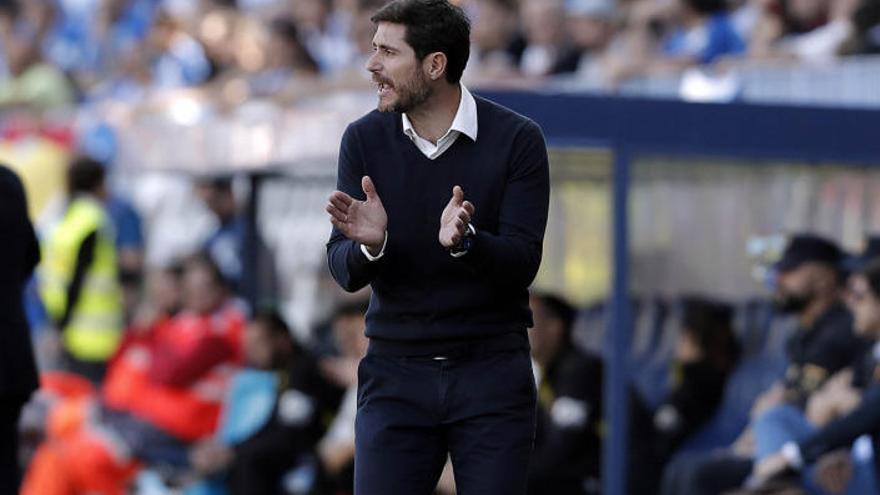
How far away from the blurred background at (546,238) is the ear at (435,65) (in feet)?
9.86

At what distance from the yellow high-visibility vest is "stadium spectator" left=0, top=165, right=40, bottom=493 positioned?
15.1 ft

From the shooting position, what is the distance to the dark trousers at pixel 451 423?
5414 mm

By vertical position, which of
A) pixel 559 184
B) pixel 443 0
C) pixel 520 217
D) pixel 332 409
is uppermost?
pixel 443 0

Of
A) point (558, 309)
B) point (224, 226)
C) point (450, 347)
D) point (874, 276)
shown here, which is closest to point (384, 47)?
point (450, 347)

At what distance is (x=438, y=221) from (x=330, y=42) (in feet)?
30.3

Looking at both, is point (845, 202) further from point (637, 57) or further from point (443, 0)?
point (443, 0)

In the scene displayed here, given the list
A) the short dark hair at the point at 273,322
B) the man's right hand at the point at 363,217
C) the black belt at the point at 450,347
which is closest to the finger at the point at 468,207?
the man's right hand at the point at 363,217

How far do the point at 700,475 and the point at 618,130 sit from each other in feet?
5.27

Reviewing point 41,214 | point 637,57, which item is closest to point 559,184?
point 637,57

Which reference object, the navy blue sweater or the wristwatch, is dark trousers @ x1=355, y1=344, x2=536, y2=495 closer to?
the navy blue sweater

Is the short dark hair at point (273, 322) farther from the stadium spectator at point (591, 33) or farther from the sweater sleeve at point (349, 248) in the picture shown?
the sweater sleeve at point (349, 248)

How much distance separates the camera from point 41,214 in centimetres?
1355

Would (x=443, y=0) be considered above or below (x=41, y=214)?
above

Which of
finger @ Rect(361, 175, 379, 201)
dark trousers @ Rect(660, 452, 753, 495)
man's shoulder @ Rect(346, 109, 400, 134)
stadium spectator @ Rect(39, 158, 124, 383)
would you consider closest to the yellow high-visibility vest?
stadium spectator @ Rect(39, 158, 124, 383)
